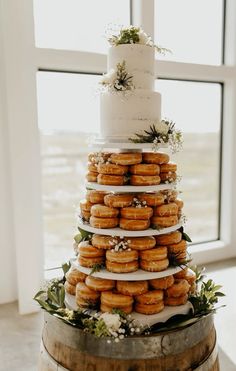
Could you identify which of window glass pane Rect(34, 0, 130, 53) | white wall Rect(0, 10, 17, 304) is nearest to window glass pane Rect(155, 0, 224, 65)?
window glass pane Rect(34, 0, 130, 53)

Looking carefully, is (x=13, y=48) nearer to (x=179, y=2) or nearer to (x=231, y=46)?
(x=179, y=2)

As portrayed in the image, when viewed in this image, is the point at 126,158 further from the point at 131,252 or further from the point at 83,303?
the point at 83,303

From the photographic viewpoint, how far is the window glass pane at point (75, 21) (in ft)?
10.6

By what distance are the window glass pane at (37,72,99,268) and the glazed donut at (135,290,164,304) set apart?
1917 millimetres

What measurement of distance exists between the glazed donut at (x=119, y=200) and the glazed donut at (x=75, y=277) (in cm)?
41

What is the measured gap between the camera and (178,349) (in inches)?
59.1

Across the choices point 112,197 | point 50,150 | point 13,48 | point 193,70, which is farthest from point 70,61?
point 112,197

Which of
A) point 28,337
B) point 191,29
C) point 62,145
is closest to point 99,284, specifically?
point 28,337

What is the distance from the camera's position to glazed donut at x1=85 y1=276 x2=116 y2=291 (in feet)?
5.44

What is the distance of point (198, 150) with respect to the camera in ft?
13.8

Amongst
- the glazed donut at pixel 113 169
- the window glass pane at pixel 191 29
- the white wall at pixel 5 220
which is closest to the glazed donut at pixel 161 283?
the glazed donut at pixel 113 169

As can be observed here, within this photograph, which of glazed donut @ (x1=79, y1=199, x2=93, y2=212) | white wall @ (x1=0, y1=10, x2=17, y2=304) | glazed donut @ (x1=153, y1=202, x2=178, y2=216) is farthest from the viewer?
white wall @ (x1=0, y1=10, x2=17, y2=304)

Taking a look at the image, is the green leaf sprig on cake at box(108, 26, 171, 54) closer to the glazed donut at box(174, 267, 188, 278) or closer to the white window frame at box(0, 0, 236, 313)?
the glazed donut at box(174, 267, 188, 278)

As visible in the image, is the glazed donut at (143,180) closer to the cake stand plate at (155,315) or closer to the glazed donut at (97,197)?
the glazed donut at (97,197)
